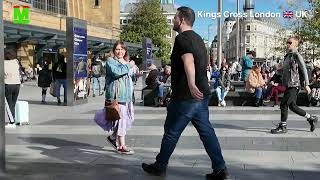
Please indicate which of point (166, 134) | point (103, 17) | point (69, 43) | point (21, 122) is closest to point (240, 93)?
point (69, 43)

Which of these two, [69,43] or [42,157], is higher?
[69,43]

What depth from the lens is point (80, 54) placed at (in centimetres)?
1741

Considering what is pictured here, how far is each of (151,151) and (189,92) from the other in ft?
8.00

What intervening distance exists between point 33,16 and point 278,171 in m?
46.1

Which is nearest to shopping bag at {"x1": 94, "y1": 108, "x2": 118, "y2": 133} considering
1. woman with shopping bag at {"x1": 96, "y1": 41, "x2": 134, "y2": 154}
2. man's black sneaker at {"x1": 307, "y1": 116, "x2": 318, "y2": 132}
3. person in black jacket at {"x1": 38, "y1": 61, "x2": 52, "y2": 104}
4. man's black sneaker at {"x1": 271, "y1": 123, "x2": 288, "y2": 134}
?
woman with shopping bag at {"x1": 96, "y1": 41, "x2": 134, "y2": 154}

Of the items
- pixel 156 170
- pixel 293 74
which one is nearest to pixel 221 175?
pixel 156 170

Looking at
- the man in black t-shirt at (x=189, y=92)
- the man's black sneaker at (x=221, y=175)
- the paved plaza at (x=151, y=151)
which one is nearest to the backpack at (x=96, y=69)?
the paved plaza at (x=151, y=151)

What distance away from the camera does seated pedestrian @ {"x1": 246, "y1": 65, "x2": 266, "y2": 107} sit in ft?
50.2

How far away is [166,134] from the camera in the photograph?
6.26 meters

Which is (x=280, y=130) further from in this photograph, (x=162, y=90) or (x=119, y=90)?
(x=162, y=90)

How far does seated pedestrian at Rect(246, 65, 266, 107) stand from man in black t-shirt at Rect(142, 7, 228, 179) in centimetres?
934

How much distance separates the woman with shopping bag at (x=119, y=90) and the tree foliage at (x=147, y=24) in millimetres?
61321

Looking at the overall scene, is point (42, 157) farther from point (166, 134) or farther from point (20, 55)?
point (20, 55)

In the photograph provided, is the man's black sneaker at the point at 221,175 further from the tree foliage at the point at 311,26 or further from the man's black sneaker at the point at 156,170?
the tree foliage at the point at 311,26
